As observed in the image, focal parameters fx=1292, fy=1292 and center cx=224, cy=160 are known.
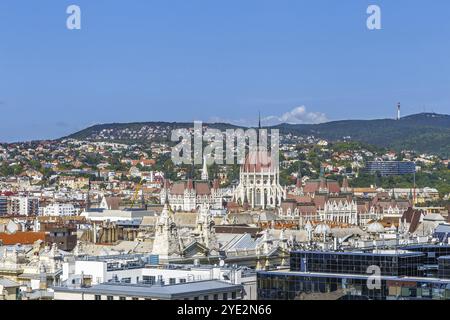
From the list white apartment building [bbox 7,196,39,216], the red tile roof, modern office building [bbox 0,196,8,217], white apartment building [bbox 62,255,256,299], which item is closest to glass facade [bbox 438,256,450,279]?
white apartment building [bbox 62,255,256,299]

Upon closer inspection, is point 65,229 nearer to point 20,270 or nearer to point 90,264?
point 20,270

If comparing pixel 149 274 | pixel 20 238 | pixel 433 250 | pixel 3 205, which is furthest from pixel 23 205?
pixel 149 274

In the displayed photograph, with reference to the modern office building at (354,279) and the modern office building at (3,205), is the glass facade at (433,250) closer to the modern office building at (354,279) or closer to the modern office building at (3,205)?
the modern office building at (354,279)

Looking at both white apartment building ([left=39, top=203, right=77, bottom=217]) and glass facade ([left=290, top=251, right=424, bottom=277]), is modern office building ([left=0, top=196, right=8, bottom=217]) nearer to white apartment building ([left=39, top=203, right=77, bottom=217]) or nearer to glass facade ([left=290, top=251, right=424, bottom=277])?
white apartment building ([left=39, top=203, right=77, bottom=217])

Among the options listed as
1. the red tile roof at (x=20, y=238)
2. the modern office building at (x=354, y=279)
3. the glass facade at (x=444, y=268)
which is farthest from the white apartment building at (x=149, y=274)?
the red tile roof at (x=20, y=238)

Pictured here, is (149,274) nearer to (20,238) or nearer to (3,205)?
(20,238)

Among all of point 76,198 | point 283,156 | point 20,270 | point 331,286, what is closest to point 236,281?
point 331,286
